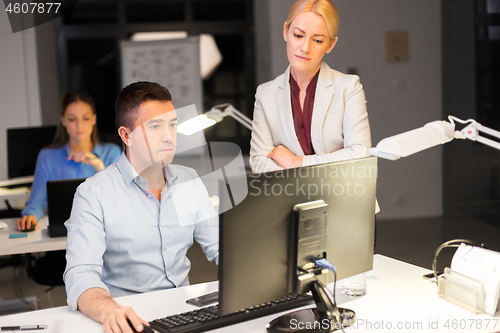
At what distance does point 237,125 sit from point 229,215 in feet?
16.0

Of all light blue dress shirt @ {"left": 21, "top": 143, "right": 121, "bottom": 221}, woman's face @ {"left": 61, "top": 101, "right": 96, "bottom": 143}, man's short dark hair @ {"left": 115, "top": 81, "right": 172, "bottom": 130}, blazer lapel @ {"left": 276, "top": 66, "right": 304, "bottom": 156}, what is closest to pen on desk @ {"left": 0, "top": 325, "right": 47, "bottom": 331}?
man's short dark hair @ {"left": 115, "top": 81, "right": 172, "bottom": 130}

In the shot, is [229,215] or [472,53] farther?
[472,53]

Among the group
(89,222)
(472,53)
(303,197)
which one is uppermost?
(472,53)

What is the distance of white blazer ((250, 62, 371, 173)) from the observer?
183 centimetres

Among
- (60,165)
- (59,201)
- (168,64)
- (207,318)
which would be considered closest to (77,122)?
(60,165)

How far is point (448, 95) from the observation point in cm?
502

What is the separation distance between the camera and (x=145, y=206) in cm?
153

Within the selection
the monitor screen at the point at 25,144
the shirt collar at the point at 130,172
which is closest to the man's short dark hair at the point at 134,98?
the shirt collar at the point at 130,172

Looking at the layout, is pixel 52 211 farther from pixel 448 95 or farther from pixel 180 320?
pixel 448 95

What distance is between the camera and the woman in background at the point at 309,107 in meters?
1.74

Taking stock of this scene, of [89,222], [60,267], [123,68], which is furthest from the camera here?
[123,68]

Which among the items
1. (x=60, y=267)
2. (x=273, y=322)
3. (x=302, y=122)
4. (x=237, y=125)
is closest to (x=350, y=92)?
(x=302, y=122)

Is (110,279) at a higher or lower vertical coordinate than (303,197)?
lower

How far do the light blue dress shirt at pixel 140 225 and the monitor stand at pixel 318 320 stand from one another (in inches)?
14.2
